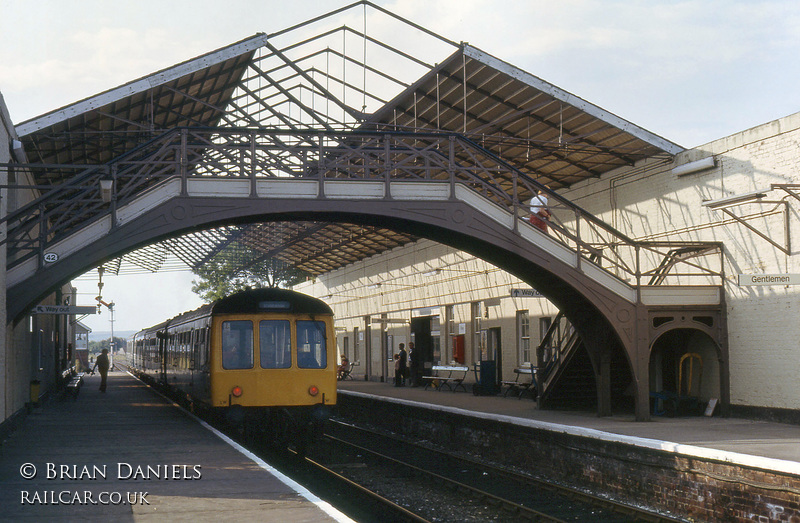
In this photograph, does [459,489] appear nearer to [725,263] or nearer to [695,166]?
[725,263]

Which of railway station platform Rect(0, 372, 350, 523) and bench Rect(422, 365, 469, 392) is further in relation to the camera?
bench Rect(422, 365, 469, 392)

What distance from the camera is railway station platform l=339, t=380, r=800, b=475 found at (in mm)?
9445

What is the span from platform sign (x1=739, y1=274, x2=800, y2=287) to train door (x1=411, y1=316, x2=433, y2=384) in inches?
679

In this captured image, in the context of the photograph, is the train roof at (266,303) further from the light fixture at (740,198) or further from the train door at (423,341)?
the train door at (423,341)

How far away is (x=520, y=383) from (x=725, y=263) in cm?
729

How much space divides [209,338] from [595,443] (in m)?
6.45

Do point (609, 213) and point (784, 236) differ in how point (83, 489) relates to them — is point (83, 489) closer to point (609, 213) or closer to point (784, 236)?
point (784, 236)

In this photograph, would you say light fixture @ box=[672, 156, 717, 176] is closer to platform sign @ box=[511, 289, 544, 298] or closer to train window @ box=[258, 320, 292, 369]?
platform sign @ box=[511, 289, 544, 298]

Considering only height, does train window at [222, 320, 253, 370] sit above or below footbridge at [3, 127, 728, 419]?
below

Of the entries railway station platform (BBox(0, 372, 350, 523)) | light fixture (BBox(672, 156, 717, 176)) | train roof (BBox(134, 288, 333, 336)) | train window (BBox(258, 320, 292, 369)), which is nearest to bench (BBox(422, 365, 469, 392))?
light fixture (BBox(672, 156, 717, 176))

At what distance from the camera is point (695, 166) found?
1550cm

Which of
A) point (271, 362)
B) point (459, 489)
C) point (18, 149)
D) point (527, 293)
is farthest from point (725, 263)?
point (18, 149)

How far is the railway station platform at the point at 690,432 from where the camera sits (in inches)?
372

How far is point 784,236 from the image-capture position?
1360 cm
